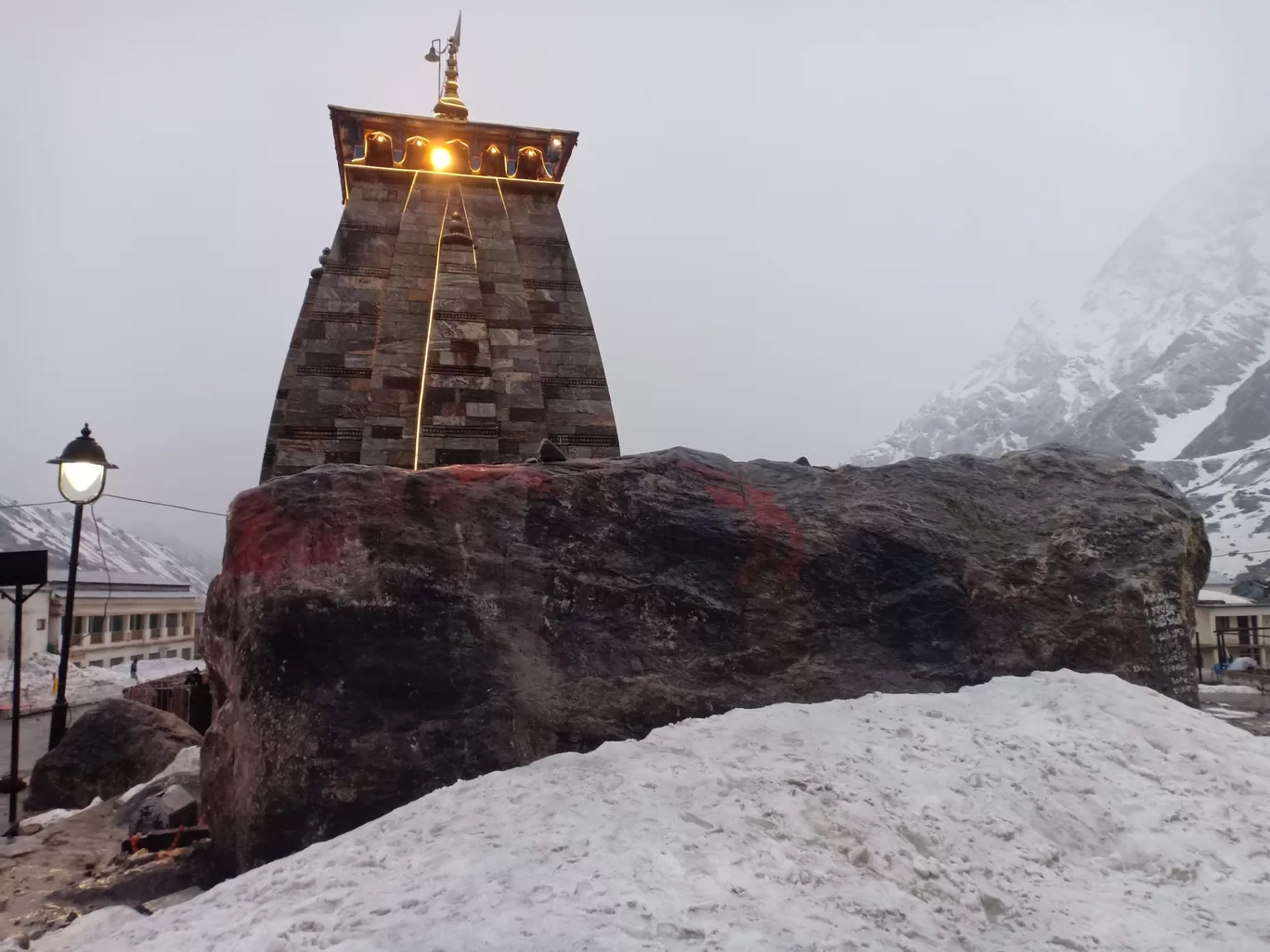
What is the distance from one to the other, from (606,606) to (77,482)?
6578 millimetres

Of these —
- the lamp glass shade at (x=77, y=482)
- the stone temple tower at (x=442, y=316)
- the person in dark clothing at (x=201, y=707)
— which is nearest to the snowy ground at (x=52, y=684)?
the person in dark clothing at (x=201, y=707)

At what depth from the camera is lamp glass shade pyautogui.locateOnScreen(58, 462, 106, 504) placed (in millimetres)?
8086

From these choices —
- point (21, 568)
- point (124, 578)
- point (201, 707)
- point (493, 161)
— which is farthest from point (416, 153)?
point (124, 578)

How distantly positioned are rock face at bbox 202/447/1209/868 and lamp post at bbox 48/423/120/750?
459cm

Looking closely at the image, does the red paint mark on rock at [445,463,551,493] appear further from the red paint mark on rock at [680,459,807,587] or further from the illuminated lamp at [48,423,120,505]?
the illuminated lamp at [48,423,120,505]

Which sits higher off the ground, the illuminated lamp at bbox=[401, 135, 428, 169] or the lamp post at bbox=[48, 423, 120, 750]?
the illuminated lamp at bbox=[401, 135, 428, 169]

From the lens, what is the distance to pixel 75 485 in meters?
8.09

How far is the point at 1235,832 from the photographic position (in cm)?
376

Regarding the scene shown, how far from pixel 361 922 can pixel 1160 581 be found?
18.2 ft

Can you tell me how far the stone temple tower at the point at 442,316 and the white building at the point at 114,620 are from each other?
1681 centimetres

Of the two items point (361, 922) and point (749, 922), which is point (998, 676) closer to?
point (749, 922)

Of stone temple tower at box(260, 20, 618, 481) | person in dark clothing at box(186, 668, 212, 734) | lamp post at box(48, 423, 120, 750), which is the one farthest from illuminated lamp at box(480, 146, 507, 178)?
person in dark clothing at box(186, 668, 212, 734)

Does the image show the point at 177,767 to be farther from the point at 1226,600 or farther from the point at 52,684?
the point at 1226,600

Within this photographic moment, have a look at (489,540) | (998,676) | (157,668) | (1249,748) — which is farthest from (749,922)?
(157,668)
